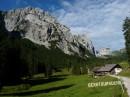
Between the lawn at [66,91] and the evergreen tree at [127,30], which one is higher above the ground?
the evergreen tree at [127,30]

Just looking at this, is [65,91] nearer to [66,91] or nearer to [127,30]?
[66,91]

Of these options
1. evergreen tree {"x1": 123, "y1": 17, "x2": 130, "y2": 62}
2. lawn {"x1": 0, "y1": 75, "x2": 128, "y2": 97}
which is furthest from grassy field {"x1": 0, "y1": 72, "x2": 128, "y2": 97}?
evergreen tree {"x1": 123, "y1": 17, "x2": 130, "y2": 62}

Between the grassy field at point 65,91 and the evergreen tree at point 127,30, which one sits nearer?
the grassy field at point 65,91

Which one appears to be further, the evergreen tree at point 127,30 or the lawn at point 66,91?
the evergreen tree at point 127,30

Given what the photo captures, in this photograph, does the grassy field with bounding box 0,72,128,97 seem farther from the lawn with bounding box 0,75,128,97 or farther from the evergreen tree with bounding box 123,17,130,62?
the evergreen tree with bounding box 123,17,130,62

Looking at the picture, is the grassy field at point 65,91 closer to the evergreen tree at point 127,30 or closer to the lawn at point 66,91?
the lawn at point 66,91

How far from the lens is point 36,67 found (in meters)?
197

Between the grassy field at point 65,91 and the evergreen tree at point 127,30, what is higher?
the evergreen tree at point 127,30

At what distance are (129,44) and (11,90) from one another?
60801 millimetres

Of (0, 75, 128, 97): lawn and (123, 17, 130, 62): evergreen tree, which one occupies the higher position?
(123, 17, 130, 62): evergreen tree

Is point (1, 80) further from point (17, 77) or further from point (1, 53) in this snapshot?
point (1, 53)

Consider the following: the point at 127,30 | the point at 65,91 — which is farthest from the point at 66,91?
the point at 127,30

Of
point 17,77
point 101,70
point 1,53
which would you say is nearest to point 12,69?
point 17,77

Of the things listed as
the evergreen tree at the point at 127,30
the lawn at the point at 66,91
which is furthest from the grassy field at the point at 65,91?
the evergreen tree at the point at 127,30
